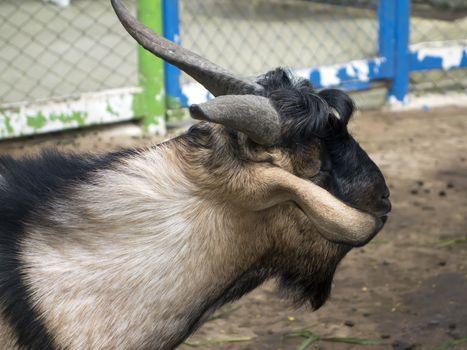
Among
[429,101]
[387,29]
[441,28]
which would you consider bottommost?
[429,101]

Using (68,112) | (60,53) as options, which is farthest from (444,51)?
(60,53)

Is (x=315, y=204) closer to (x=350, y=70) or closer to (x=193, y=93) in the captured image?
(x=193, y=93)

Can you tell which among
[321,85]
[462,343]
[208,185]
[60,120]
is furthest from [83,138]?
[208,185]

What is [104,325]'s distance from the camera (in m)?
2.77

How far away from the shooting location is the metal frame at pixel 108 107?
6.56m

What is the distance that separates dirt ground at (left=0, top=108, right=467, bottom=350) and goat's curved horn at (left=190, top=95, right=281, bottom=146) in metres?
1.72

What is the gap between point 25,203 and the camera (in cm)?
286

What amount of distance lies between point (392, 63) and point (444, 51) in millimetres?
501

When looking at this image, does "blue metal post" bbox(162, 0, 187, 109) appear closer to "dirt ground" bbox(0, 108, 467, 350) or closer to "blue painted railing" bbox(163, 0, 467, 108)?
"dirt ground" bbox(0, 108, 467, 350)

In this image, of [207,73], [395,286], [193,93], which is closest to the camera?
[207,73]

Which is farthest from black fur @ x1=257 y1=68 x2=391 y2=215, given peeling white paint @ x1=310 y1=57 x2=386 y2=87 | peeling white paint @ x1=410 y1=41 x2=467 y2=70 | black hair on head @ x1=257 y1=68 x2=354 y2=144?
peeling white paint @ x1=410 y1=41 x2=467 y2=70

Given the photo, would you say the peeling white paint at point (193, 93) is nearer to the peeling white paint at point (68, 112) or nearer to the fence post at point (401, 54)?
the peeling white paint at point (68, 112)

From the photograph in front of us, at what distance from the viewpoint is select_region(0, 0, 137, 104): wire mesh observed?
25.3ft

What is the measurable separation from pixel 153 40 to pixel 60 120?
378 centimetres
